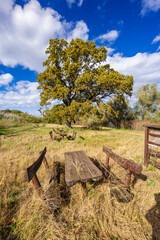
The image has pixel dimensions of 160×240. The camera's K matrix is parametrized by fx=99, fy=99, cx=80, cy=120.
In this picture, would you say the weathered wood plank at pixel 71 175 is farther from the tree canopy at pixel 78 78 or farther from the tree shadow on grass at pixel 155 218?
the tree canopy at pixel 78 78

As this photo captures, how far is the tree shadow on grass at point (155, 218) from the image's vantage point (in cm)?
162

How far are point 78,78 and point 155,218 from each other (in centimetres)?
1380

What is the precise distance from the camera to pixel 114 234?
5.27 ft

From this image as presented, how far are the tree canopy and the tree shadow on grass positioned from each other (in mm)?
10634

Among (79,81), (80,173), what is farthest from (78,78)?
(80,173)

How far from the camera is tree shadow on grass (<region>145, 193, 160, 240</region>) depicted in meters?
1.62

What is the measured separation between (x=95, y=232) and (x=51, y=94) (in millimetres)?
13551

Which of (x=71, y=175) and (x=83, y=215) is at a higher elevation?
(x=71, y=175)

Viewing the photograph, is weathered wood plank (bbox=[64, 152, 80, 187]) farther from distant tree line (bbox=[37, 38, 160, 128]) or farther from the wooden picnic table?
distant tree line (bbox=[37, 38, 160, 128])

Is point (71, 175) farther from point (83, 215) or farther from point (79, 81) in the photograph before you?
point (79, 81)

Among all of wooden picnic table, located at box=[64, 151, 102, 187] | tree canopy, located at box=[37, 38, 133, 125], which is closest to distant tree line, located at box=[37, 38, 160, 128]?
tree canopy, located at box=[37, 38, 133, 125]

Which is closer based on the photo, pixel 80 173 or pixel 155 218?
pixel 155 218

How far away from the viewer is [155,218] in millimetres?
1861

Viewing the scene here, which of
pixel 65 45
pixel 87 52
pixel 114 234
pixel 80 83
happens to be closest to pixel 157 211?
pixel 114 234
